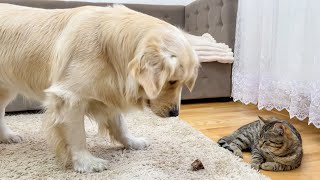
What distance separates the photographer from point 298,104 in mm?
1926

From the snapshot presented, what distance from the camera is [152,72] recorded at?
112 centimetres

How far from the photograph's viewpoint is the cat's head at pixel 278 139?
1.44 m

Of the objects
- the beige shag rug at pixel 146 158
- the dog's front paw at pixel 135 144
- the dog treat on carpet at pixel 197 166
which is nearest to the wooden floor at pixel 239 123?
the beige shag rug at pixel 146 158

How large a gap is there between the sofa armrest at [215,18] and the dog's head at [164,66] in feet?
4.97

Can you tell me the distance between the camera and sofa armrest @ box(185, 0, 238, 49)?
2.65 meters

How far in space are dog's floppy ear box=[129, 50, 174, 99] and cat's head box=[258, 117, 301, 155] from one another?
0.62 metres

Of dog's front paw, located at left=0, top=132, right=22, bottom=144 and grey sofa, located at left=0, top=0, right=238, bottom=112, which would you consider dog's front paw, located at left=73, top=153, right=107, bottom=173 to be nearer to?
dog's front paw, located at left=0, top=132, right=22, bottom=144

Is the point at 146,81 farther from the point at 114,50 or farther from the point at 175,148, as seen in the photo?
the point at 175,148

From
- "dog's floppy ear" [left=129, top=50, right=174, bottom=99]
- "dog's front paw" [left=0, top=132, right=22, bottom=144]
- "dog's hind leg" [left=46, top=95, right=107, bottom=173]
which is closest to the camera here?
"dog's floppy ear" [left=129, top=50, right=174, bottom=99]

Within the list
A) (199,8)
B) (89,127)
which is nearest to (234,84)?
(199,8)

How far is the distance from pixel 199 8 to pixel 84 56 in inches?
83.7

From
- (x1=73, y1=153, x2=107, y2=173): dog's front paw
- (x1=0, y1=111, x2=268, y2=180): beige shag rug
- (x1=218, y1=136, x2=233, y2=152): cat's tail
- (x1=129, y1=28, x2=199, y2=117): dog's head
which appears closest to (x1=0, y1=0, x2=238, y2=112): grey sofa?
(x1=0, y1=111, x2=268, y2=180): beige shag rug

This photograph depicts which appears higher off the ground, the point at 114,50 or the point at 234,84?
the point at 114,50

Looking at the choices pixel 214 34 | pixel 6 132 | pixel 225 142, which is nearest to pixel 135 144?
pixel 225 142
